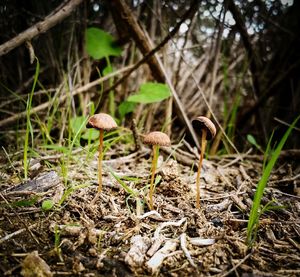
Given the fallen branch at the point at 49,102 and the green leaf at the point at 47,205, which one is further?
the fallen branch at the point at 49,102

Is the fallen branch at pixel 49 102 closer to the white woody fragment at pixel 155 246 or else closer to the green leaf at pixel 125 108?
the green leaf at pixel 125 108

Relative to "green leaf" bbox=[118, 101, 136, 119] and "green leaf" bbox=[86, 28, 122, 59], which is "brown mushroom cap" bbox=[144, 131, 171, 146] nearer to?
"green leaf" bbox=[118, 101, 136, 119]

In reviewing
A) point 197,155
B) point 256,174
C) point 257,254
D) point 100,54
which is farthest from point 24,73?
point 257,254

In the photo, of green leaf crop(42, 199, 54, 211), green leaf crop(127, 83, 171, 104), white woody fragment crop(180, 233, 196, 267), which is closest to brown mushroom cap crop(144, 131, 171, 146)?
white woody fragment crop(180, 233, 196, 267)

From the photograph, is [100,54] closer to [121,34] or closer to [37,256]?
[121,34]

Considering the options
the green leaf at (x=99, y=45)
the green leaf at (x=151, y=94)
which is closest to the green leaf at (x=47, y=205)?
the green leaf at (x=151, y=94)

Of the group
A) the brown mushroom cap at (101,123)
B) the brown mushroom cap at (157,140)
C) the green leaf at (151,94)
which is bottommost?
the brown mushroom cap at (157,140)
